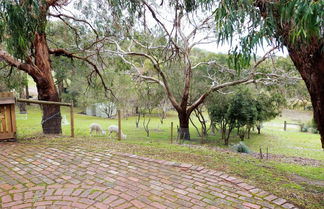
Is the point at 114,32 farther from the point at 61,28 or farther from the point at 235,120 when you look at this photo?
the point at 235,120

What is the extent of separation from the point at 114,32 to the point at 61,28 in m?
2.86

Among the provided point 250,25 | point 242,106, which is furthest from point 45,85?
point 242,106

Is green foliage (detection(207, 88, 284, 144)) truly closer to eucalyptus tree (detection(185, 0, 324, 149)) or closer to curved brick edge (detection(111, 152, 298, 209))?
curved brick edge (detection(111, 152, 298, 209))

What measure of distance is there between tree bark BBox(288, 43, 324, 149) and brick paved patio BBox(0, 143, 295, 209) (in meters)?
1.36

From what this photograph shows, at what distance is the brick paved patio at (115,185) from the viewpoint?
249 centimetres

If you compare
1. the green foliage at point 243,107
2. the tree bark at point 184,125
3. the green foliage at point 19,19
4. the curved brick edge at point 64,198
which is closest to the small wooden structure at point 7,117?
the green foliage at point 19,19

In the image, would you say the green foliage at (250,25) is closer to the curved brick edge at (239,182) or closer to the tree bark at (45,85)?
the curved brick edge at (239,182)

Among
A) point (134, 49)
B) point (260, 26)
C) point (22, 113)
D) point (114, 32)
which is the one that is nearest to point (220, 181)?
point (260, 26)

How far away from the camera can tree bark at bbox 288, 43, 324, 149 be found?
288 cm

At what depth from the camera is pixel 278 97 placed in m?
13.0

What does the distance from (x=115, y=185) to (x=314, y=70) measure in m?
2.87

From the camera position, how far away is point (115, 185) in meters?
2.91

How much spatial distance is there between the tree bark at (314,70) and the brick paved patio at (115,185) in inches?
53.5

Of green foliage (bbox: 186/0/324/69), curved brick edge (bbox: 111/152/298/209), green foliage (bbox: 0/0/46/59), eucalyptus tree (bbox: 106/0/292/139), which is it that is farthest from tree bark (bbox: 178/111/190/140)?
green foliage (bbox: 186/0/324/69)
